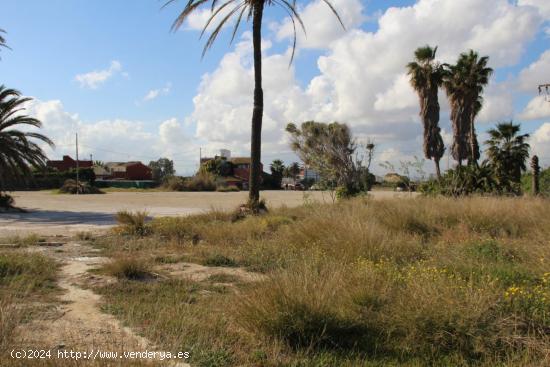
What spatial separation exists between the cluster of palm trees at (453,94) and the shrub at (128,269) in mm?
33149

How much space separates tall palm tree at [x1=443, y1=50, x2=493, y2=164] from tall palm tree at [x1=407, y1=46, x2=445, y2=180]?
4.09 ft

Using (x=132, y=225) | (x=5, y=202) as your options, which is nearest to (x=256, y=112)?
(x=132, y=225)

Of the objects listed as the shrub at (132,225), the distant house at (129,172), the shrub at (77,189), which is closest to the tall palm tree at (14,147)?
the shrub at (132,225)

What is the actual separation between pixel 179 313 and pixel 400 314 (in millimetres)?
2289

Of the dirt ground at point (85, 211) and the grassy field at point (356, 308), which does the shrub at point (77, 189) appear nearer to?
the dirt ground at point (85, 211)

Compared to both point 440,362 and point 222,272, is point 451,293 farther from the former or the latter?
point 222,272

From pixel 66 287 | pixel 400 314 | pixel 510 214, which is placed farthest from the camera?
pixel 510 214

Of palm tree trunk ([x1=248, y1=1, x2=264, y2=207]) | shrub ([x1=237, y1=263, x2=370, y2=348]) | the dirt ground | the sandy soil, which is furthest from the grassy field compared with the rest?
the dirt ground

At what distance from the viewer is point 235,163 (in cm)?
8906

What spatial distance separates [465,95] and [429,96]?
3058mm

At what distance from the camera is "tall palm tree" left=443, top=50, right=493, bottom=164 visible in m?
38.2

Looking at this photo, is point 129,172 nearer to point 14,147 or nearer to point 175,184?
point 175,184

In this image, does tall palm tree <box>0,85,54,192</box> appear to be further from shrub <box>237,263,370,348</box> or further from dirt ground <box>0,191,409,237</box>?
shrub <box>237,263,370,348</box>

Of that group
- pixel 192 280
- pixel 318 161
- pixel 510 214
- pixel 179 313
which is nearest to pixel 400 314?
pixel 179 313
